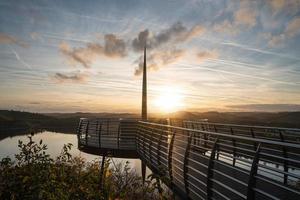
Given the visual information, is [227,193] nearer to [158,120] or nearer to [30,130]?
[30,130]

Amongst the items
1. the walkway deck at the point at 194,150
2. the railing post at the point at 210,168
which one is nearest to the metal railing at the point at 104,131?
the walkway deck at the point at 194,150

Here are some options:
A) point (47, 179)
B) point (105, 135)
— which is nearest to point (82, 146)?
point (105, 135)

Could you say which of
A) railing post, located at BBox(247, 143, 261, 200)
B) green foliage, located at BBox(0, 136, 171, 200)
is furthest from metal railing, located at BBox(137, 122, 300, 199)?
green foliage, located at BBox(0, 136, 171, 200)

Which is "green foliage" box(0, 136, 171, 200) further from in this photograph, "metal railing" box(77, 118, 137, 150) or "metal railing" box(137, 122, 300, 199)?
"metal railing" box(77, 118, 137, 150)

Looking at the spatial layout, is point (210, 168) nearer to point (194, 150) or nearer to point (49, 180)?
point (49, 180)

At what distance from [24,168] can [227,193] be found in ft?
12.6

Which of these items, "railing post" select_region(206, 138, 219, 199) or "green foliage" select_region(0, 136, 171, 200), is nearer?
"green foliage" select_region(0, 136, 171, 200)

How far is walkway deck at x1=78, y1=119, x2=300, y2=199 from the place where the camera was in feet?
22.2

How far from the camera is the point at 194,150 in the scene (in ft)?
53.1

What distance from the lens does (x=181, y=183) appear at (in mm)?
7609

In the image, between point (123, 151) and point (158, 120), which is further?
point (158, 120)

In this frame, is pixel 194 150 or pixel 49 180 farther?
pixel 194 150

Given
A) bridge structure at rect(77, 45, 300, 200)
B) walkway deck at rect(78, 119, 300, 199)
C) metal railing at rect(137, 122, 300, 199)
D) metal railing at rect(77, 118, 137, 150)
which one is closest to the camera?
metal railing at rect(137, 122, 300, 199)

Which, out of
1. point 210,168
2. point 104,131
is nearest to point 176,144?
point 104,131
